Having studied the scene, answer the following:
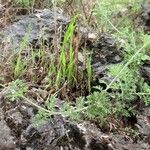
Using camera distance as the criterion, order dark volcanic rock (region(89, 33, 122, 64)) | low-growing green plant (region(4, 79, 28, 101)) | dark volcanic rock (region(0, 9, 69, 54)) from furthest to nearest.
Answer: dark volcanic rock (region(0, 9, 69, 54)) → dark volcanic rock (region(89, 33, 122, 64)) → low-growing green plant (region(4, 79, 28, 101))

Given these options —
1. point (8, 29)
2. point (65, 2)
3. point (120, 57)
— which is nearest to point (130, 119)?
point (120, 57)

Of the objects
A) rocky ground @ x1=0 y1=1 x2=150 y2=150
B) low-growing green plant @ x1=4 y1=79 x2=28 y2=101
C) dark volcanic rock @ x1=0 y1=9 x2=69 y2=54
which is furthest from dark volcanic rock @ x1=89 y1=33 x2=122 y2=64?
low-growing green plant @ x1=4 y1=79 x2=28 y2=101

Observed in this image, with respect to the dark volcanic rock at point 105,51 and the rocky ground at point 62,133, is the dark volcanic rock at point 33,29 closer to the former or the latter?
the dark volcanic rock at point 105,51

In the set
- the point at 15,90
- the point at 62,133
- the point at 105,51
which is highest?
the point at 105,51

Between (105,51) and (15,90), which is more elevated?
(105,51)

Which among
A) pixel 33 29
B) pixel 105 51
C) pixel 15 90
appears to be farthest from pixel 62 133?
pixel 33 29

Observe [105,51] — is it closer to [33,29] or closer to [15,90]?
[33,29]

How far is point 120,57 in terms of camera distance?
2.76 meters

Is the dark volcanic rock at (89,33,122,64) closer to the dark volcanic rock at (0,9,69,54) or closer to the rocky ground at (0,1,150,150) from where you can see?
the rocky ground at (0,1,150,150)

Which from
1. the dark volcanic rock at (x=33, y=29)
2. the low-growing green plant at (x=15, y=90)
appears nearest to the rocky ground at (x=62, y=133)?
the low-growing green plant at (x=15, y=90)

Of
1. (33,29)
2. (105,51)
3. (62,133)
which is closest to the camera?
(62,133)

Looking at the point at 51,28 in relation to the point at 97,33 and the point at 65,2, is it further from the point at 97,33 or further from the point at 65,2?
the point at 65,2

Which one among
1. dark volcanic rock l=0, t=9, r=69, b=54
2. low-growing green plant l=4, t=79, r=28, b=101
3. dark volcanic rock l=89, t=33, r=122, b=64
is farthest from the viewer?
dark volcanic rock l=0, t=9, r=69, b=54

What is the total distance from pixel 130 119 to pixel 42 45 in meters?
0.89
